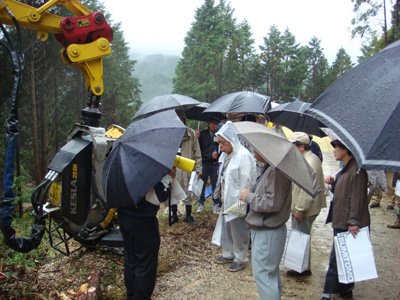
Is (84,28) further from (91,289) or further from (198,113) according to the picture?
(198,113)

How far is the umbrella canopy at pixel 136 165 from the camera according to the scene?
299 centimetres

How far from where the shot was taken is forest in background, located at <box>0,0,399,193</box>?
17.9m

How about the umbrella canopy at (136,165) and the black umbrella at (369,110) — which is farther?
the umbrella canopy at (136,165)

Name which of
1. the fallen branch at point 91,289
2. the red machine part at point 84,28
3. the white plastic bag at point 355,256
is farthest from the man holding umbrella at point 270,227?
the red machine part at point 84,28

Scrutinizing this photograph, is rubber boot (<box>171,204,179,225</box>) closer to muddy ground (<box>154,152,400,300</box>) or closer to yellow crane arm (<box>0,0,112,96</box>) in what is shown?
muddy ground (<box>154,152,400,300</box>)

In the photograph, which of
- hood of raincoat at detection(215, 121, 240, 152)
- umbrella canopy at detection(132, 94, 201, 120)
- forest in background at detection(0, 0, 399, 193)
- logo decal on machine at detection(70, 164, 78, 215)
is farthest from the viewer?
forest in background at detection(0, 0, 399, 193)

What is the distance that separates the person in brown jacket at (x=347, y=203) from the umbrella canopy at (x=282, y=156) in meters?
0.46

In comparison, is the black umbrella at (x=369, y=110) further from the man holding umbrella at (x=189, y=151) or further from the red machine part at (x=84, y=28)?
the man holding umbrella at (x=189, y=151)

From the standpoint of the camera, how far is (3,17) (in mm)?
4188

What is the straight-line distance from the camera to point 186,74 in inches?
1580

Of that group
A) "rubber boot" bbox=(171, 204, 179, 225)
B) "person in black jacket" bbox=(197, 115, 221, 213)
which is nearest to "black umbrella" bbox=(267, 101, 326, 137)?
"person in black jacket" bbox=(197, 115, 221, 213)

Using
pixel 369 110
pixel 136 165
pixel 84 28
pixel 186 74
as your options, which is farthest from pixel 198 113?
pixel 186 74

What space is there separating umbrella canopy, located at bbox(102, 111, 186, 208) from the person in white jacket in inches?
59.7

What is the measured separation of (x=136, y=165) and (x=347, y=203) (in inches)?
89.1
